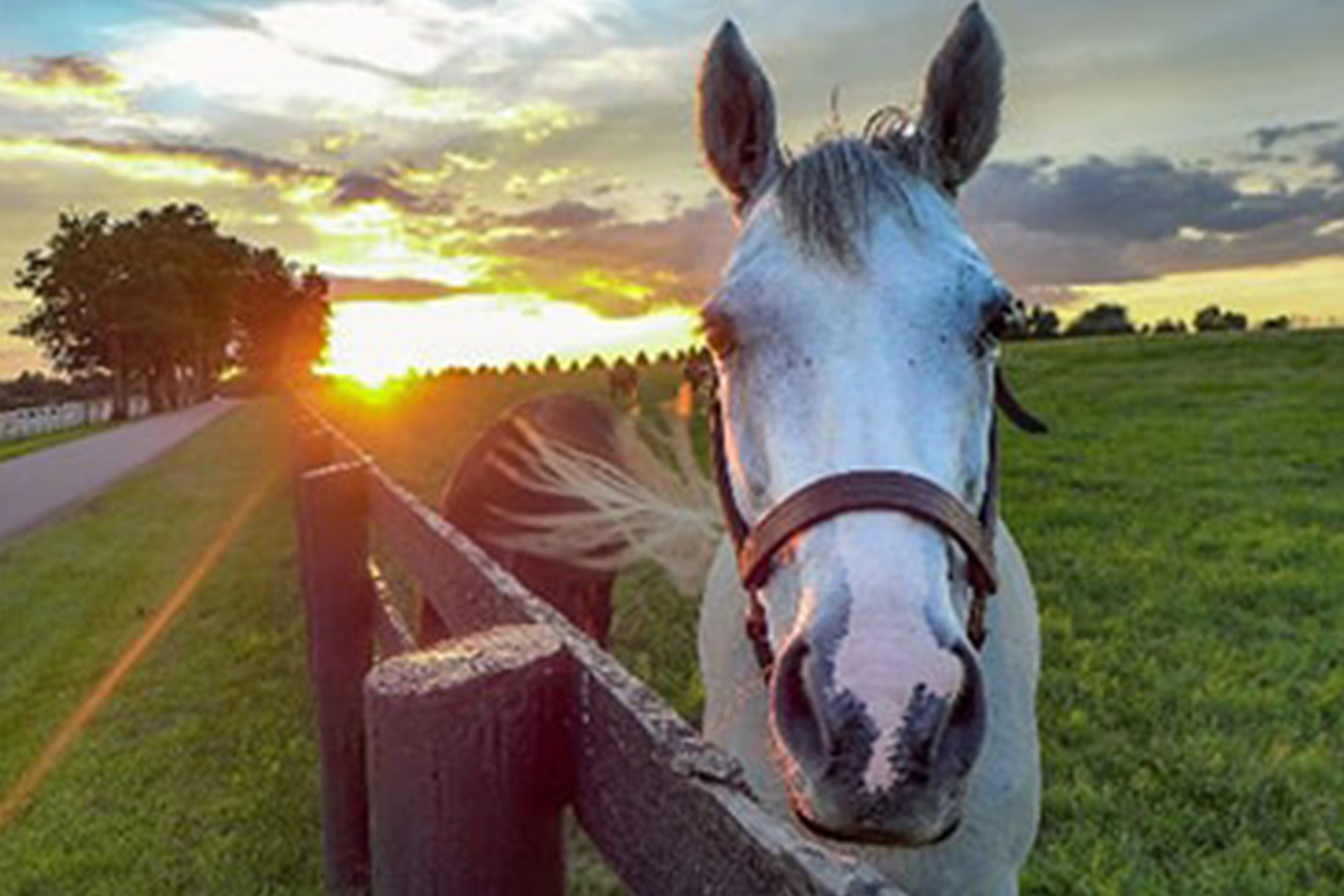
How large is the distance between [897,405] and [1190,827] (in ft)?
11.7

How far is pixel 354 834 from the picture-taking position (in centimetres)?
393

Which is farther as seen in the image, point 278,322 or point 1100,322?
point 278,322

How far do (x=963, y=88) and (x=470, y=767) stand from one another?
210cm

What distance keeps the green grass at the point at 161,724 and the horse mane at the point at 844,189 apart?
372 centimetres

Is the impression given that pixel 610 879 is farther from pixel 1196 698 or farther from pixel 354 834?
pixel 1196 698

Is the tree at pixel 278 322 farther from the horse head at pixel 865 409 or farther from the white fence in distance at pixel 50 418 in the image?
the horse head at pixel 865 409

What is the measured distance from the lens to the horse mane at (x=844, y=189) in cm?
217

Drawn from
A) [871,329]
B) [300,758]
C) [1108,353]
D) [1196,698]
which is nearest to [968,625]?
[871,329]

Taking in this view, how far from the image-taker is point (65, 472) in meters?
22.3

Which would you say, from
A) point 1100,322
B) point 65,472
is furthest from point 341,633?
point 1100,322

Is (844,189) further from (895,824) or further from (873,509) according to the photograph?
(895,824)

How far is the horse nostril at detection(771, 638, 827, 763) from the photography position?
1690 millimetres

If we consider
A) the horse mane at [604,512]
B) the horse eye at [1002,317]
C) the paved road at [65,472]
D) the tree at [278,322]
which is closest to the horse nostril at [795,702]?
the horse eye at [1002,317]

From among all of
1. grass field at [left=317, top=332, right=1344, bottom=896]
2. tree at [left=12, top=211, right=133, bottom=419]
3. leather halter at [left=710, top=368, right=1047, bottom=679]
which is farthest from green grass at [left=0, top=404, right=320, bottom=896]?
→ tree at [left=12, top=211, right=133, bottom=419]
